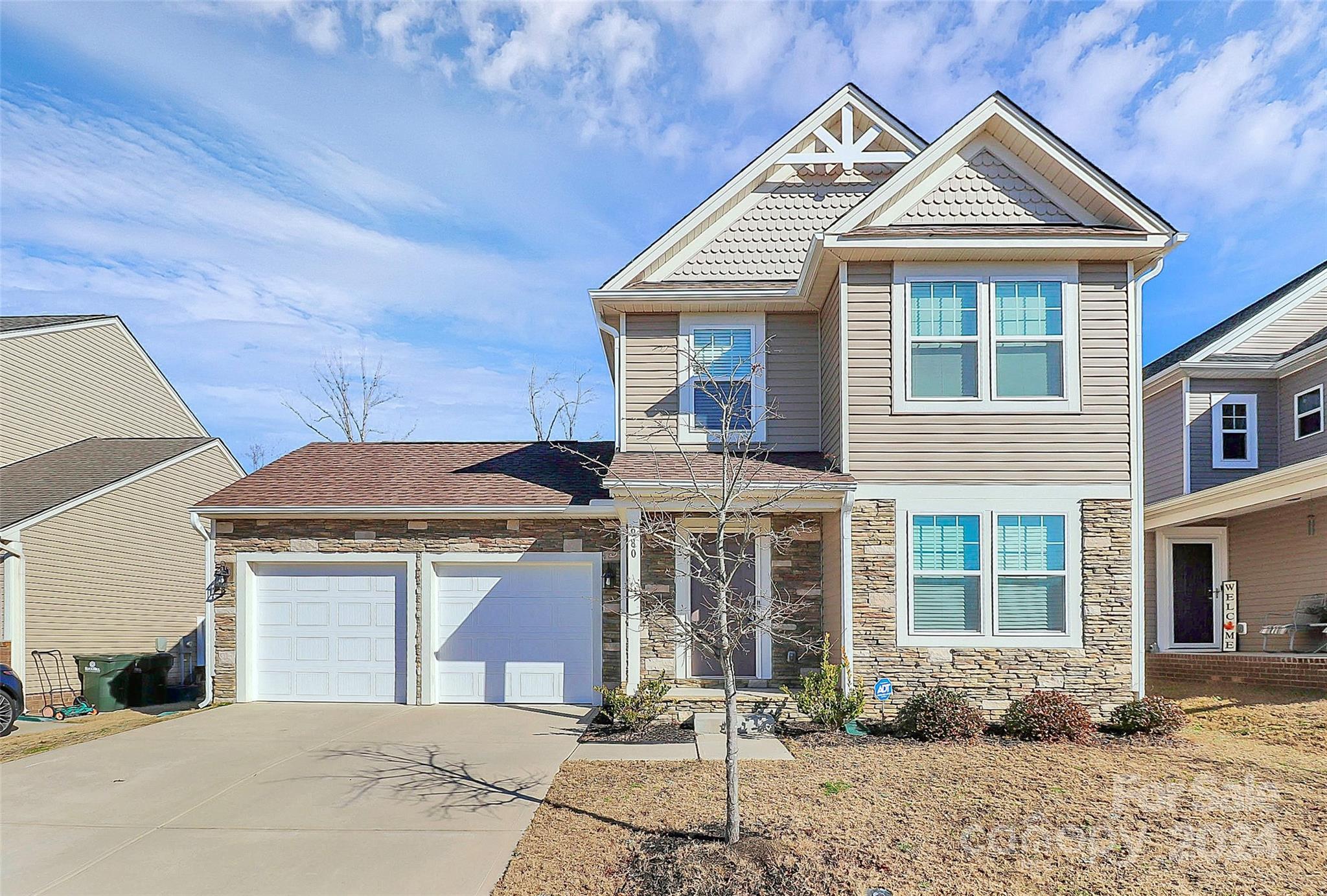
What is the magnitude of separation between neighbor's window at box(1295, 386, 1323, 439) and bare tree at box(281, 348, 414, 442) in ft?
87.4

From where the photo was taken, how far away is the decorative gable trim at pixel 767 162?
12016mm

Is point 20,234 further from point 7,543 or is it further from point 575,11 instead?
point 575,11

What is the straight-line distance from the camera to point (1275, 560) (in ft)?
46.5

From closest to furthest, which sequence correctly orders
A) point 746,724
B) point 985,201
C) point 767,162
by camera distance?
point 746,724 < point 985,201 < point 767,162

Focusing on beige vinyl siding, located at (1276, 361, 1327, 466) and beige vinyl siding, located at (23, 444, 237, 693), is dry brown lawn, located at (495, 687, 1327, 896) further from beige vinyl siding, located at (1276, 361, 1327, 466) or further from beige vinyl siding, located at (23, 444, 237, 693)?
beige vinyl siding, located at (23, 444, 237, 693)

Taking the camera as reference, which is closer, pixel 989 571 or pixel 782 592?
pixel 989 571

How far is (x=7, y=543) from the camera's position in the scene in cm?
1304

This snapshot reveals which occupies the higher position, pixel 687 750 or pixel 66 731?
pixel 687 750

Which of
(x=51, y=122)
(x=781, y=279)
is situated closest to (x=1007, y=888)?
(x=781, y=279)

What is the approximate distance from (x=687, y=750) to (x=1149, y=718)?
5217mm

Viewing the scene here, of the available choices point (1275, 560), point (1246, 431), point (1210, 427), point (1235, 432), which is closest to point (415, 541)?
point (1275, 560)

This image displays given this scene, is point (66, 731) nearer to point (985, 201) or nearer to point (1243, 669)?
point (985, 201)

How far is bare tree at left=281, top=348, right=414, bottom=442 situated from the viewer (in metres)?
30.1

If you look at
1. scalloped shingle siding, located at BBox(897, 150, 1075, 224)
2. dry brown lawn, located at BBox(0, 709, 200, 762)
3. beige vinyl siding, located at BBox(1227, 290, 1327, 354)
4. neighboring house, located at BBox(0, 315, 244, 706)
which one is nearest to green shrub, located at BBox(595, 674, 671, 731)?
dry brown lawn, located at BBox(0, 709, 200, 762)
